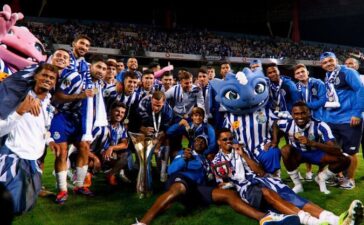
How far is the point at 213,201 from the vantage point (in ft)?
11.5

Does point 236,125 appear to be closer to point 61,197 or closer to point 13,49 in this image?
point 61,197

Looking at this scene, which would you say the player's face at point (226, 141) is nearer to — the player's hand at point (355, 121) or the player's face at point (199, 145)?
the player's face at point (199, 145)

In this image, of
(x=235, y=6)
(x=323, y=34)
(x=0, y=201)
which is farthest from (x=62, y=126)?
(x=323, y=34)

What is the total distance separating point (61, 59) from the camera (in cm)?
380

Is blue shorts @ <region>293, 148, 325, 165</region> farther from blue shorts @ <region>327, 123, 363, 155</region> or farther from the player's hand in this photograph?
the player's hand

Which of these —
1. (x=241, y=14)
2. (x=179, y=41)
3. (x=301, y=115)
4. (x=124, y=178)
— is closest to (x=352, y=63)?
(x=301, y=115)

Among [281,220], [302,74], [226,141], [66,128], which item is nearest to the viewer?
[281,220]

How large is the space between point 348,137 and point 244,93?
1747 millimetres

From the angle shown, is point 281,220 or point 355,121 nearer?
point 281,220

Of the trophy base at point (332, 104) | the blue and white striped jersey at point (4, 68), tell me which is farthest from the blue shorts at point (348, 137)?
the blue and white striped jersey at point (4, 68)

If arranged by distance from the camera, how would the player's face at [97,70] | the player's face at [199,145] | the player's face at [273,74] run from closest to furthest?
1. the player's face at [199,145]
2. the player's face at [97,70]
3. the player's face at [273,74]

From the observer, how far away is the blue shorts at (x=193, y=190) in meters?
3.51

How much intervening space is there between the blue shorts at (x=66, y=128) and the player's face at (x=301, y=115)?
2359mm

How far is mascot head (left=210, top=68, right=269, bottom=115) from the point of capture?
3.85m
